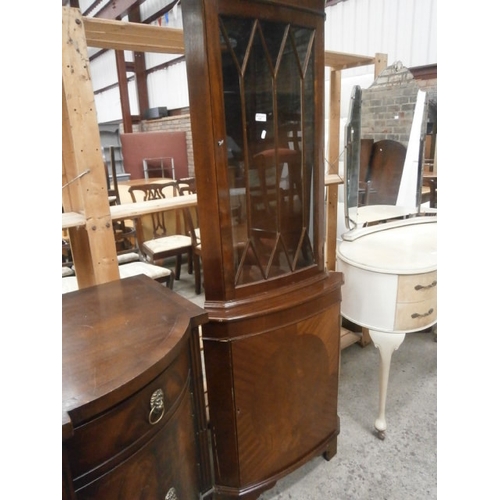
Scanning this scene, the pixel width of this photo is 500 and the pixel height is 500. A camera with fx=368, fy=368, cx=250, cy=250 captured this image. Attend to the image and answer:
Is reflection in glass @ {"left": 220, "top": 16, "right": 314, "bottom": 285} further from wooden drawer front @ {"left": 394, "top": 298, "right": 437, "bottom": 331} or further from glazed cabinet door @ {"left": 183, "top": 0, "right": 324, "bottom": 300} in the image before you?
wooden drawer front @ {"left": 394, "top": 298, "right": 437, "bottom": 331}

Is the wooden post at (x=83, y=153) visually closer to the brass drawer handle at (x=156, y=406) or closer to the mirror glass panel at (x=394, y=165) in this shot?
the brass drawer handle at (x=156, y=406)

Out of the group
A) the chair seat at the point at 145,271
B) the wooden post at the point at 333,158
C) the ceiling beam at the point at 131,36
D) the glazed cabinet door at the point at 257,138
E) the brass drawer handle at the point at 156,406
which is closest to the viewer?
the brass drawer handle at the point at 156,406

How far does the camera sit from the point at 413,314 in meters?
1.37

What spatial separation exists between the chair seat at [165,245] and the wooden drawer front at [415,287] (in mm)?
1988

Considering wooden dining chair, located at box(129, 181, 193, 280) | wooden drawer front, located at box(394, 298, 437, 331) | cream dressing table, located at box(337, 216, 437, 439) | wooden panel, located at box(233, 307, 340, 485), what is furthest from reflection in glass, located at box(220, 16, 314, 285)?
wooden dining chair, located at box(129, 181, 193, 280)

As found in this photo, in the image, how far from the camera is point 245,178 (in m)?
1.01

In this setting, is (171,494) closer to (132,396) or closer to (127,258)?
(132,396)

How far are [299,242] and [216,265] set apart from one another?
0.30 meters

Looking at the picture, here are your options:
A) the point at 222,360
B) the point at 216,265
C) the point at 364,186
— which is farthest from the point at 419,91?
the point at 222,360

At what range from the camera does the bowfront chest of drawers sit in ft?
2.03

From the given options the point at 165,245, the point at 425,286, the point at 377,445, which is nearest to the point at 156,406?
the point at 425,286

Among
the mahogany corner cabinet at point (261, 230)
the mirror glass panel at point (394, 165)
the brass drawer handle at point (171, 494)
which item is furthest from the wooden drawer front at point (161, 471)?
the mirror glass panel at point (394, 165)

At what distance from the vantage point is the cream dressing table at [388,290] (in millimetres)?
1332
